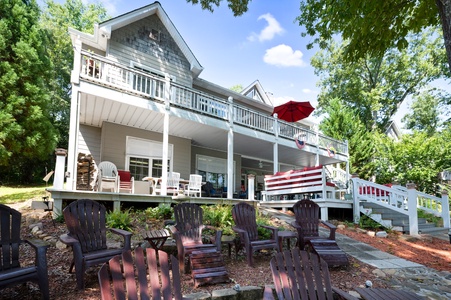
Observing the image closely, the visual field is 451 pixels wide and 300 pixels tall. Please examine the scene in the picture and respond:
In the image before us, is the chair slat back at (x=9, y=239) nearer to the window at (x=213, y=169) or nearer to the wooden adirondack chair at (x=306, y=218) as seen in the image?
the wooden adirondack chair at (x=306, y=218)

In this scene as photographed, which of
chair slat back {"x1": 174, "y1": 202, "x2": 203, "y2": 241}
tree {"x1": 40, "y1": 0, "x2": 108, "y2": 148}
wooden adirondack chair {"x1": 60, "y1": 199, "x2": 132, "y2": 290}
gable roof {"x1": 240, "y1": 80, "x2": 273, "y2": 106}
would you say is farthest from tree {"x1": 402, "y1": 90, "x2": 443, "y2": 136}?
tree {"x1": 40, "y1": 0, "x2": 108, "y2": 148}

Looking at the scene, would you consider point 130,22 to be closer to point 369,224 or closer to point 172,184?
point 172,184

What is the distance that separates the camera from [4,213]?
124 inches

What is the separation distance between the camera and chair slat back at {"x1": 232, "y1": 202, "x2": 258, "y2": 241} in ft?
16.2

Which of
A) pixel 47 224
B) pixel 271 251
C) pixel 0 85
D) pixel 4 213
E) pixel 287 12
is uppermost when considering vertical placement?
pixel 287 12

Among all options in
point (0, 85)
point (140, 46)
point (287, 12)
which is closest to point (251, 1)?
point (287, 12)

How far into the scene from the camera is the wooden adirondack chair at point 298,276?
2.25m

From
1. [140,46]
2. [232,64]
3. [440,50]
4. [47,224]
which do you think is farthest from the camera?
[440,50]

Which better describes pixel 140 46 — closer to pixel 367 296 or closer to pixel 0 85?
pixel 0 85

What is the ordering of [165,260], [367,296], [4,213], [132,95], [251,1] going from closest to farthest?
1. [165,260]
2. [367,296]
3. [4,213]
4. [251,1]
5. [132,95]

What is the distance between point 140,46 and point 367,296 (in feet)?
37.4

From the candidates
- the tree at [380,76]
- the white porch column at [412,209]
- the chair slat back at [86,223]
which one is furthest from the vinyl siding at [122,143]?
the tree at [380,76]

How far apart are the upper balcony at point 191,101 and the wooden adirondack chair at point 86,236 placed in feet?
16.0

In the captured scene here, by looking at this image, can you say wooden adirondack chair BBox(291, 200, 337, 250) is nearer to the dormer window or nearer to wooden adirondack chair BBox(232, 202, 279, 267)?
wooden adirondack chair BBox(232, 202, 279, 267)
